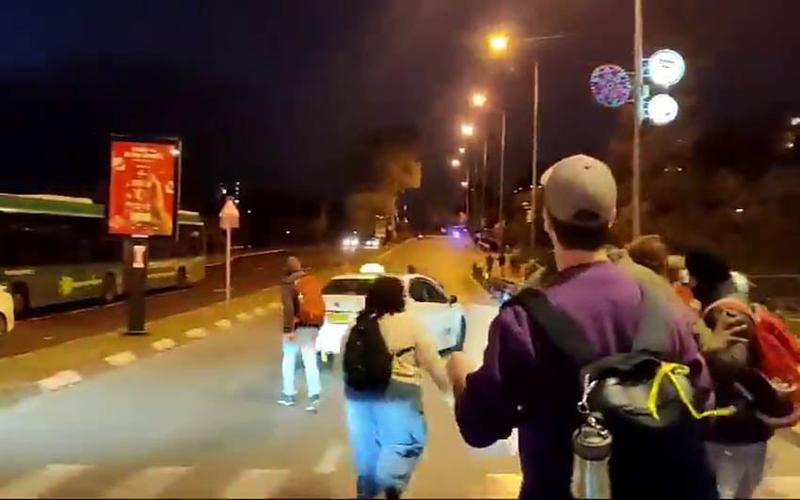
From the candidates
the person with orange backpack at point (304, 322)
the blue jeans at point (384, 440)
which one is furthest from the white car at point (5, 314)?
the blue jeans at point (384, 440)

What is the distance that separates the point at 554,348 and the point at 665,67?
801 inches

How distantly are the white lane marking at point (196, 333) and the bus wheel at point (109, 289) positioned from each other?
1076cm

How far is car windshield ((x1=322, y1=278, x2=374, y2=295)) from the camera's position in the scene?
20.0 metres

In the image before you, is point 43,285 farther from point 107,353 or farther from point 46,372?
point 46,372

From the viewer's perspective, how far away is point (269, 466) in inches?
423

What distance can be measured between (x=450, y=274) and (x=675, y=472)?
58661 mm

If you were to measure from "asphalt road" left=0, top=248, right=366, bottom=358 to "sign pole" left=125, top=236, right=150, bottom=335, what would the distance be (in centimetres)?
185

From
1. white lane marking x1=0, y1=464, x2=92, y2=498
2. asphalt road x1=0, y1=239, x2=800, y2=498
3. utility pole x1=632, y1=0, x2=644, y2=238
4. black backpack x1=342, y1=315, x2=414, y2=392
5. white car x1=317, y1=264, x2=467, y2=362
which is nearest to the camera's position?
black backpack x1=342, y1=315, x2=414, y2=392

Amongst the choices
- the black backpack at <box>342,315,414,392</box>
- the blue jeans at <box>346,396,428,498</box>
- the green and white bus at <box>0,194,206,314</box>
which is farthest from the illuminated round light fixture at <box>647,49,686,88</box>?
the blue jeans at <box>346,396,428,498</box>

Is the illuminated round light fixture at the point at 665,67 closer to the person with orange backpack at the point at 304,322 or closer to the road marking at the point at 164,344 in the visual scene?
the person with orange backpack at the point at 304,322

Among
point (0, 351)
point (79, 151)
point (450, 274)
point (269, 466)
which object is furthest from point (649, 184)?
point (79, 151)

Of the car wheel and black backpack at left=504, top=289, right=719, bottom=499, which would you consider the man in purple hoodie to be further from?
A: the car wheel

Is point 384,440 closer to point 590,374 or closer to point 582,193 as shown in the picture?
point 582,193

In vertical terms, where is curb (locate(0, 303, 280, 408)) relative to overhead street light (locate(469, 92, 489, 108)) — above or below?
below
